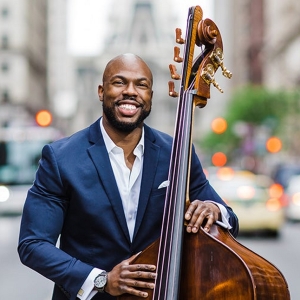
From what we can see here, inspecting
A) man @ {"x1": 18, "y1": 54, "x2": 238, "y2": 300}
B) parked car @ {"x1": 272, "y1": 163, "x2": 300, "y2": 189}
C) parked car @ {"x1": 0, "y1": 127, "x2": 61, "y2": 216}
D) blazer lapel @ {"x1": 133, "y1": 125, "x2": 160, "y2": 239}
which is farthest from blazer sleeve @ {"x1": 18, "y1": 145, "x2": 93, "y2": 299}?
parked car @ {"x1": 272, "y1": 163, "x2": 300, "y2": 189}

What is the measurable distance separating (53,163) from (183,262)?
0.57 m

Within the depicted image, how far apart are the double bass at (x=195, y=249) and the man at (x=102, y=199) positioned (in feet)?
0.38

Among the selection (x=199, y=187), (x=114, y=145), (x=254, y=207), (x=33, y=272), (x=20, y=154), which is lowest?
(x=20, y=154)

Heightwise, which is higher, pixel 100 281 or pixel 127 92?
pixel 127 92

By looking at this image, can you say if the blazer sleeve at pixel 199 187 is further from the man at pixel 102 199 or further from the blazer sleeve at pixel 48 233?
the blazer sleeve at pixel 48 233

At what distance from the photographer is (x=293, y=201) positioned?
22.6 metres

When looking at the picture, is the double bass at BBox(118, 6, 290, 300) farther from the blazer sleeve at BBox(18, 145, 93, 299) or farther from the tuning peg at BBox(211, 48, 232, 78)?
the blazer sleeve at BBox(18, 145, 93, 299)

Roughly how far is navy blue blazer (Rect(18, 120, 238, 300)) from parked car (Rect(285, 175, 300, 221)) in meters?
20.0

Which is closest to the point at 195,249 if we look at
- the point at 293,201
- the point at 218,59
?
the point at 218,59

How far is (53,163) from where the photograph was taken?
280 cm

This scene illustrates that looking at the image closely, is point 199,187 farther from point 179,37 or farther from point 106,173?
point 179,37

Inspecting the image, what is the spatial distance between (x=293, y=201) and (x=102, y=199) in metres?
20.3

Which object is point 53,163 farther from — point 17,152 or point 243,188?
point 17,152

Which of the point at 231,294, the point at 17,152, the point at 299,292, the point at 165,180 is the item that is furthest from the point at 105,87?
the point at 17,152
